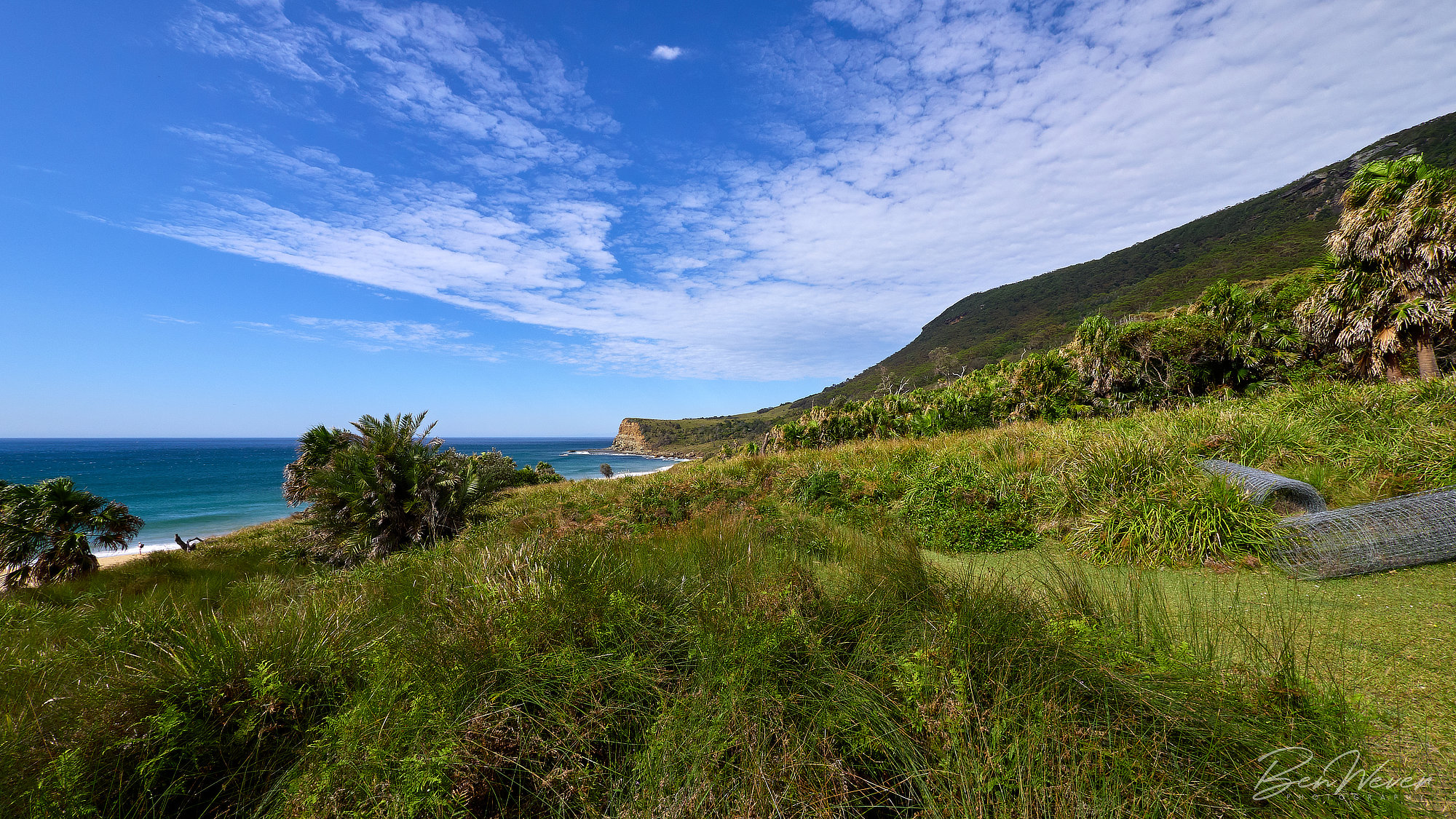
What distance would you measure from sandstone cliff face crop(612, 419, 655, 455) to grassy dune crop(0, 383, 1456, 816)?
117960 millimetres

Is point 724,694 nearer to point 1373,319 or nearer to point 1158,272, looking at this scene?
point 1373,319

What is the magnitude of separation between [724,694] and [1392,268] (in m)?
18.6

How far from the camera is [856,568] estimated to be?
12.7 feet

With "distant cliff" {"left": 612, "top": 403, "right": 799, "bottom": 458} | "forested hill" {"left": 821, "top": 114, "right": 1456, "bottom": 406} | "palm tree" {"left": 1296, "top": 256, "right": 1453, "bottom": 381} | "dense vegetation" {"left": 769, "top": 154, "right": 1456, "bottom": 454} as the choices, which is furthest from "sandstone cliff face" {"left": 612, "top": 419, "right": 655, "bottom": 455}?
"palm tree" {"left": 1296, "top": 256, "right": 1453, "bottom": 381}

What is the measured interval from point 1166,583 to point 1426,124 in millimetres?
148964

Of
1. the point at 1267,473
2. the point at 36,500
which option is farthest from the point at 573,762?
the point at 36,500

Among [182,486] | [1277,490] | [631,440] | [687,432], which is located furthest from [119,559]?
[631,440]

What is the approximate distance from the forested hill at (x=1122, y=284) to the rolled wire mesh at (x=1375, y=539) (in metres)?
44.9

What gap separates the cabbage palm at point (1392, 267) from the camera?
35.3ft

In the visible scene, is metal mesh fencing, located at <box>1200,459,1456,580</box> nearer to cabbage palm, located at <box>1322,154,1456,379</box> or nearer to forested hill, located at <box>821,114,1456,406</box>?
cabbage palm, located at <box>1322,154,1456,379</box>

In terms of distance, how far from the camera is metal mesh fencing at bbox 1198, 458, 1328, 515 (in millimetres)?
4871

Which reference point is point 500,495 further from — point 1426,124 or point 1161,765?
point 1426,124

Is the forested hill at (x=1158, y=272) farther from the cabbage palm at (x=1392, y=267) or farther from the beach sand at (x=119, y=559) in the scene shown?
the beach sand at (x=119, y=559)

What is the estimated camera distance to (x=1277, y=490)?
16.4ft
